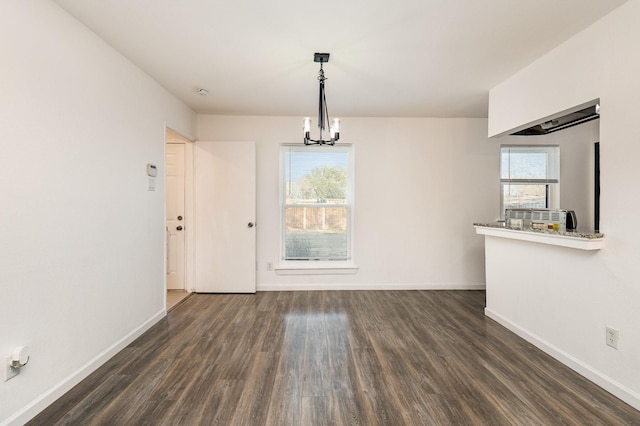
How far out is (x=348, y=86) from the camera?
3033mm

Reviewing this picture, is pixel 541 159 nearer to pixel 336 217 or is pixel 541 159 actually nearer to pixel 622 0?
pixel 622 0

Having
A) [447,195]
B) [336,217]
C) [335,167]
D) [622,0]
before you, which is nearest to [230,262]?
[336,217]

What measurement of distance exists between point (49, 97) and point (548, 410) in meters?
3.51

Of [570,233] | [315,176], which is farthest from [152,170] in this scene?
[570,233]

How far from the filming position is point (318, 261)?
4.23 m

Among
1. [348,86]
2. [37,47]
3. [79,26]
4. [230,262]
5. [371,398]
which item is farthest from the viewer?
[230,262]

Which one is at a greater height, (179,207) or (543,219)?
(179,207)

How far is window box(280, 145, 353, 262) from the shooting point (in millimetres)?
4156

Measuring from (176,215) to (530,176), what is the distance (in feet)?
16.3

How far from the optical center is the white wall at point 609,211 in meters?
1.75

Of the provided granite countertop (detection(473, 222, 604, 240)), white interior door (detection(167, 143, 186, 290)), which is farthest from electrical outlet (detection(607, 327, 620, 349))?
white interior door (detection(167, 143, 186, 290))

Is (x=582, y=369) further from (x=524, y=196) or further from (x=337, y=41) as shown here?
(x=337, y=41)

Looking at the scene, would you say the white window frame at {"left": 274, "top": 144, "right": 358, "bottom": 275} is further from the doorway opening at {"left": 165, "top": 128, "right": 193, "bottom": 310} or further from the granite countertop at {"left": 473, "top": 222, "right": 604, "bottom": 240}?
the granite countertop at {"left": 473, "top": 222, "right": 604, "bottom": 240}

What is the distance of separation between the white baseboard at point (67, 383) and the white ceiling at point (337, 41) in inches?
94.5
